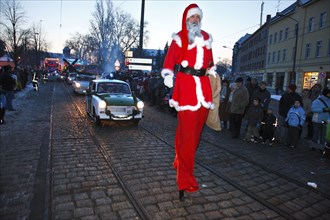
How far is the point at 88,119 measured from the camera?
11016 mm

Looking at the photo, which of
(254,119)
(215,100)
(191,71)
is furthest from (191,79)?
(254,119)

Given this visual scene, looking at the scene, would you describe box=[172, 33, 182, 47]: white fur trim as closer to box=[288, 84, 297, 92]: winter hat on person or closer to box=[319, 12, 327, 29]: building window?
box=[288, 84, 297, 92]: winter hat on person

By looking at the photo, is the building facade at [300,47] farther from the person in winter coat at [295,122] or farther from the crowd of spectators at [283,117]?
the person in winter coat at [295,122]

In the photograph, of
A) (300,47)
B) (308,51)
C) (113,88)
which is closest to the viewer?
(113,88)

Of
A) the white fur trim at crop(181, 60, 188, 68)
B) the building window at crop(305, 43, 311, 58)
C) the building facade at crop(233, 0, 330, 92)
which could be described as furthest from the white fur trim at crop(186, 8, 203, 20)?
the building window at crop(305, 43, 311, 58)

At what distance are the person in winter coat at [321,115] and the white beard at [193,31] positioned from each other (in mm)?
5429

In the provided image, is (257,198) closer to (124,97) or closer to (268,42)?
(124,97)

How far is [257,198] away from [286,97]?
533 centimetres

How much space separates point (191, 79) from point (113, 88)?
755 centimetres

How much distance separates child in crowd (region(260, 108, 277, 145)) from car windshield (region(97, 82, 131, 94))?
5.33m

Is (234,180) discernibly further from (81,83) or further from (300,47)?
(300,47)

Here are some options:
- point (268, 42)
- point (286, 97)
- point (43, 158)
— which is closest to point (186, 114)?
point (43, 158)

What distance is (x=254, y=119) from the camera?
8109mm

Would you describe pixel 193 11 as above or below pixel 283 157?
above
